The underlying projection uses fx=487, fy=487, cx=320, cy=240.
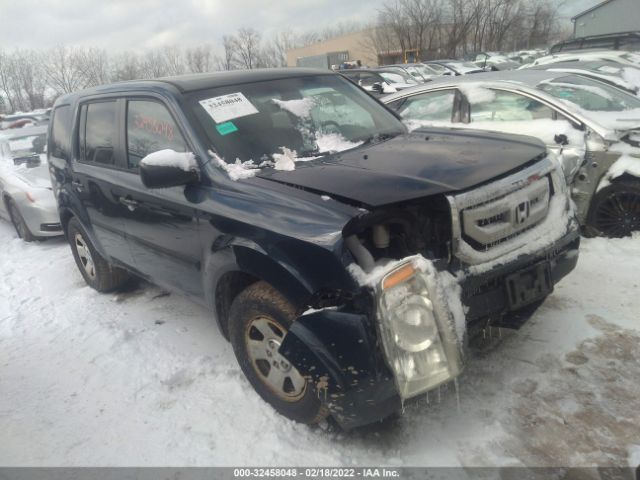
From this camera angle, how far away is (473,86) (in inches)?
208

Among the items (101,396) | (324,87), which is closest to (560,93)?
(324,87)

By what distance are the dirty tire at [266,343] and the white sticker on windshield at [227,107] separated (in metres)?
1.11

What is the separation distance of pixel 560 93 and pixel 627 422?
12.4 feet

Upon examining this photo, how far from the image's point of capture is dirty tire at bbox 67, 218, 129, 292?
4.58 metres

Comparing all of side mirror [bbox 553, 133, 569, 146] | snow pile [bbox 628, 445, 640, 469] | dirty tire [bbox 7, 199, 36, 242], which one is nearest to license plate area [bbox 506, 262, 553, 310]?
snow pile [bbox 628, 445, 640, 469]

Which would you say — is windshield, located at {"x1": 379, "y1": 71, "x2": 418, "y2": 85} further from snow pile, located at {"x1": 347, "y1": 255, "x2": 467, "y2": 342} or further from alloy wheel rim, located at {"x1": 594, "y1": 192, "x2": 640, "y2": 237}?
snow pile, located at {"x1": 347, "y1": 255, "x2": 467, "y2": 342}

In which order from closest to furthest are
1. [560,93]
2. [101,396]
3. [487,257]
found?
[487,257] < [101,396] < [560,93]

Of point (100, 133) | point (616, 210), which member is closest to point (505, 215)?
point (616, 210)

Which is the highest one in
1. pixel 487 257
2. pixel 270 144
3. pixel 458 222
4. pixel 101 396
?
pixel 270 144

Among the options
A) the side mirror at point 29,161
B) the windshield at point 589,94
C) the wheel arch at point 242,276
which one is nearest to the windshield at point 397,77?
the windshield at point 589,94

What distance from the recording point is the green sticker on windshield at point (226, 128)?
2938mm

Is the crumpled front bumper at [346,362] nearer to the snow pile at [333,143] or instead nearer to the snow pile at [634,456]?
the snow pile at [634,456]

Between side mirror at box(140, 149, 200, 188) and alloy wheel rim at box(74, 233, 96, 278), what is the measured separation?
2.35m

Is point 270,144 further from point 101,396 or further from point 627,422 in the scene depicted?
point 627,422
